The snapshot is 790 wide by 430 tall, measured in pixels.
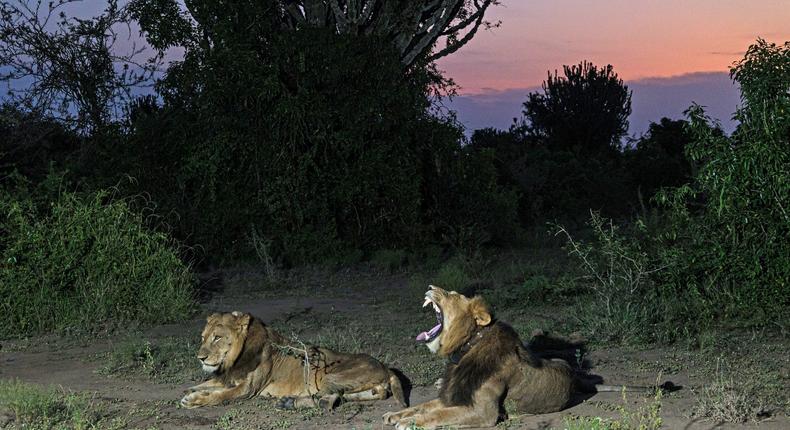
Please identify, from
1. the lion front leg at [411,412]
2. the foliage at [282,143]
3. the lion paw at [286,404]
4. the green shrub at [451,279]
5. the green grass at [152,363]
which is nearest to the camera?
the lion front leg at [411,412]

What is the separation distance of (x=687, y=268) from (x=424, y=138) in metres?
8.82

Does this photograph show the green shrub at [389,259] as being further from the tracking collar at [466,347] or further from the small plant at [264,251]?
the tracking collar at [466,347]

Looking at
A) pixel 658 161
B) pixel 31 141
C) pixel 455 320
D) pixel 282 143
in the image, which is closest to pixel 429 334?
pixel 455 320

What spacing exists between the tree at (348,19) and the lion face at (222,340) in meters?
11.8

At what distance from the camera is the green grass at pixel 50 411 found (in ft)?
20.6

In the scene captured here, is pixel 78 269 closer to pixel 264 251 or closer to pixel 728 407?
pixel 264 251

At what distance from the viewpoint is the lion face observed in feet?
21.9

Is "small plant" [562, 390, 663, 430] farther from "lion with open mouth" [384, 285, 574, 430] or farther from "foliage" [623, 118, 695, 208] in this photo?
"foliage" [623, 118, 695, 208]

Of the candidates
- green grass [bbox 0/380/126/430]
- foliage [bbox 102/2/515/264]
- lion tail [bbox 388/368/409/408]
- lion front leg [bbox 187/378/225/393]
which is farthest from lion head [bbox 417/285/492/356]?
foliage [bbox 102/2/515/264]

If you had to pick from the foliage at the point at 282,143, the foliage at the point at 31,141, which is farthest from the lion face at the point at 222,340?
the foliage at the point at 31,141

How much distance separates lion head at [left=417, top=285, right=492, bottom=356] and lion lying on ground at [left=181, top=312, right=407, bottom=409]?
2.68 ft

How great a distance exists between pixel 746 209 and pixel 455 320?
4.93m

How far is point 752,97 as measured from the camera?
31.4 feet

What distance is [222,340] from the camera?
6.69 metres
